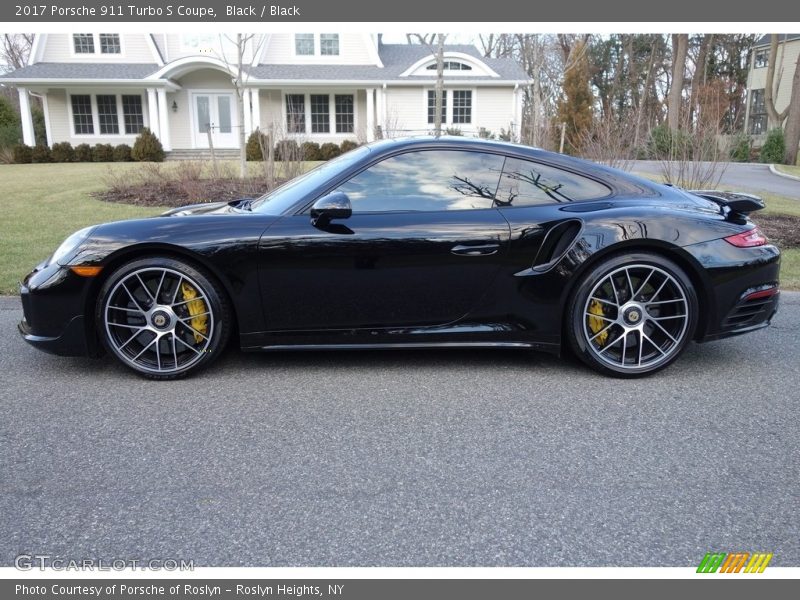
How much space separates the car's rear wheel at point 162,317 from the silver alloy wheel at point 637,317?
88.4 inches

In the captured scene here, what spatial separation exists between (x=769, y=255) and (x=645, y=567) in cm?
264

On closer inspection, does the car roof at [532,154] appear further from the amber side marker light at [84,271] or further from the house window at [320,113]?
the house window at [320,113]

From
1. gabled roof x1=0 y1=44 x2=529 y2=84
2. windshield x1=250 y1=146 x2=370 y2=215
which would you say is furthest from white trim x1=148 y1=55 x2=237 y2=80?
windshield x1=250 y1=146 x2=370 y2=215

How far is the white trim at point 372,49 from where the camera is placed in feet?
89.8

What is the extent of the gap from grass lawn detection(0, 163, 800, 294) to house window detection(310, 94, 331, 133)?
11036 millimetres

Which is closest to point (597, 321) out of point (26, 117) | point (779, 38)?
point (26, 117)

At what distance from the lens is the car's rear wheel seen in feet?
12.6

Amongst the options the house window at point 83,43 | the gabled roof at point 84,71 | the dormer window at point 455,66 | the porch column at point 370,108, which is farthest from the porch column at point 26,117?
the dormer window at point 455,66

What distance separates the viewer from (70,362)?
4258mm

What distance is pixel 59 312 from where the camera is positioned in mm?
3824

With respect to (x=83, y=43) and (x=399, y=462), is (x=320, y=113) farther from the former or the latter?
(x=399, y=462)

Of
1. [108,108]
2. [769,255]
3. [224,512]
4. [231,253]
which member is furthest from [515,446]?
[108,108]

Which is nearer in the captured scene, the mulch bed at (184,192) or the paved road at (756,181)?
the mulch bed at (184,192)

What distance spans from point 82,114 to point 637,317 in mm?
27908
